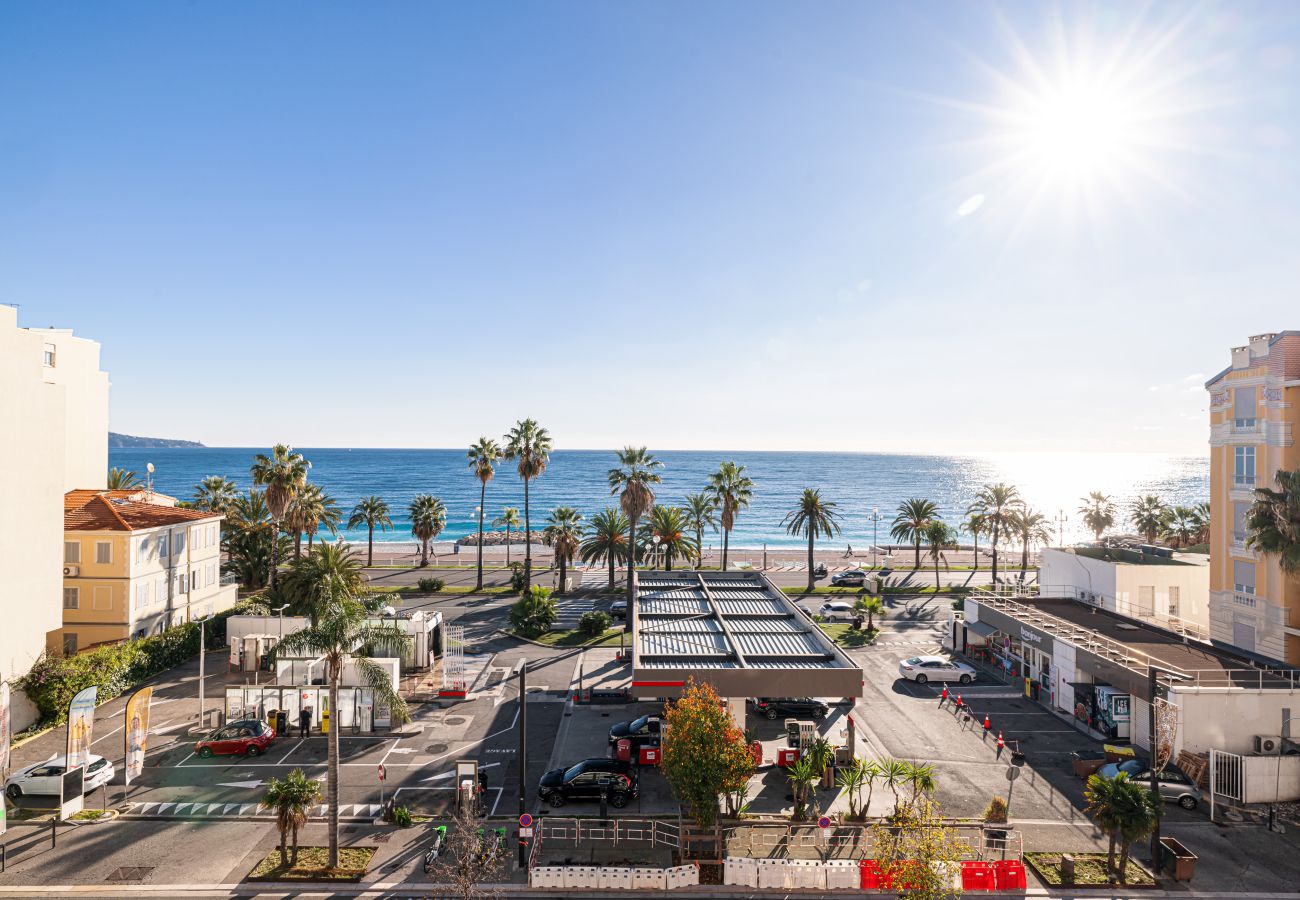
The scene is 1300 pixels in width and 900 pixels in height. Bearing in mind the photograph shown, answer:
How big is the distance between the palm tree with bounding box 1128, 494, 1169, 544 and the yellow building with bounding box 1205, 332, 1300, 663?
1533 inches

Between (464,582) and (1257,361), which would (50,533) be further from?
(1257,361)

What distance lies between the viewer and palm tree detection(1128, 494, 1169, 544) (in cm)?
7212

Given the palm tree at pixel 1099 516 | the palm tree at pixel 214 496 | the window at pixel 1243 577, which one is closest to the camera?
the window at pixel 1243 577

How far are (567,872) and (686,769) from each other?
4490 millimetres

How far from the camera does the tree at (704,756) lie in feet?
68.3

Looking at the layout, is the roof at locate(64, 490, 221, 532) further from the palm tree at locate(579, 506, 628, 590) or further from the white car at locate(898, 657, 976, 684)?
the white car at locate(898, 657, 976, 684)

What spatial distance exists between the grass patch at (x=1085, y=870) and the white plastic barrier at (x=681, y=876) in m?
10.5

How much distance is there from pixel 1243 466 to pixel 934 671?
19.6 m

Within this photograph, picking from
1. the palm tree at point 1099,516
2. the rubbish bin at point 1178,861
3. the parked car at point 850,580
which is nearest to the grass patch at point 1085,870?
the rubbish bin at point 1178,861

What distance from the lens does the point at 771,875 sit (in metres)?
20.3

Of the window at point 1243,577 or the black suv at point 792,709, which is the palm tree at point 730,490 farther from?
the window at point 1243,577

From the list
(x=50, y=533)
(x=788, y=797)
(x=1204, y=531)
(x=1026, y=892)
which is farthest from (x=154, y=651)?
(x=1204, y=531)

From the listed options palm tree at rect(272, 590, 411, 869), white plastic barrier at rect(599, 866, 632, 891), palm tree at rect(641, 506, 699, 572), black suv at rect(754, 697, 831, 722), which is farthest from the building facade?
palm tree at rect(641, 506, 699, 572)

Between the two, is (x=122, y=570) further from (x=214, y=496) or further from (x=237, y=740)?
(x=214, y=496)
